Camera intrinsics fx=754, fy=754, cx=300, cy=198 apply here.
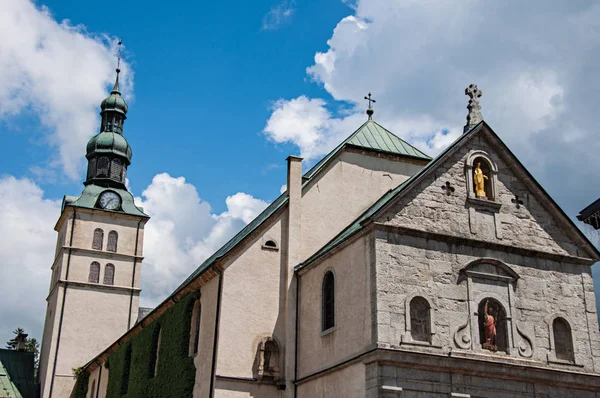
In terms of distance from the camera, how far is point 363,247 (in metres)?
21.7

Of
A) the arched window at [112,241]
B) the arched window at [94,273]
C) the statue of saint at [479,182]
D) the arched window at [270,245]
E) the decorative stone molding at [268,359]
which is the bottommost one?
the decorative stone molding at [268,359]

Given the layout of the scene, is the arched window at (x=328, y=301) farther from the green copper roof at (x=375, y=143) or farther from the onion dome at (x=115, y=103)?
the onion dome at (x=115, y=103)

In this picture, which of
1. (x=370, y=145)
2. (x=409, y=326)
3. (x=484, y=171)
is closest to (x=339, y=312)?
(x=409, y=326)

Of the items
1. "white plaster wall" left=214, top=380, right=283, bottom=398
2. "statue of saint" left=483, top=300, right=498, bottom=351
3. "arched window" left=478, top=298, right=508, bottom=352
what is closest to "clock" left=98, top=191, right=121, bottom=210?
"white plaster wall" left=214, top=380, right=283, bottom=398

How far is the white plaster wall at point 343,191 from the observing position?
87.3 ft

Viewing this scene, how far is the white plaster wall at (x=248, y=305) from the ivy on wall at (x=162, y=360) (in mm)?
2684

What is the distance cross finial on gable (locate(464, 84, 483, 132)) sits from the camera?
24312 millimetres

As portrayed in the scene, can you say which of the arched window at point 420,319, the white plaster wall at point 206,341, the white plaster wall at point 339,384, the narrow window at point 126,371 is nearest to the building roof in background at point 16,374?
the narrow window at point 126,371

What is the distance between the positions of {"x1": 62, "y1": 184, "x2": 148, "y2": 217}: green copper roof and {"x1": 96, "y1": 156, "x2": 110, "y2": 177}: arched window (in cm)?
98

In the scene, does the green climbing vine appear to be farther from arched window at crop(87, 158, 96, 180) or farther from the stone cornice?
the stone cornice

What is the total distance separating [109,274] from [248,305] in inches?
1187

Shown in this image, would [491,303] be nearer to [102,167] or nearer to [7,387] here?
[102,167]

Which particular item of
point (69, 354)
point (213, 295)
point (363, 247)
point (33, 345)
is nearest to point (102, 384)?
point (69, 354)

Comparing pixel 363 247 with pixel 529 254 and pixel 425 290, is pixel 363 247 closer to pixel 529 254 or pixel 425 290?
pixel 425 290
